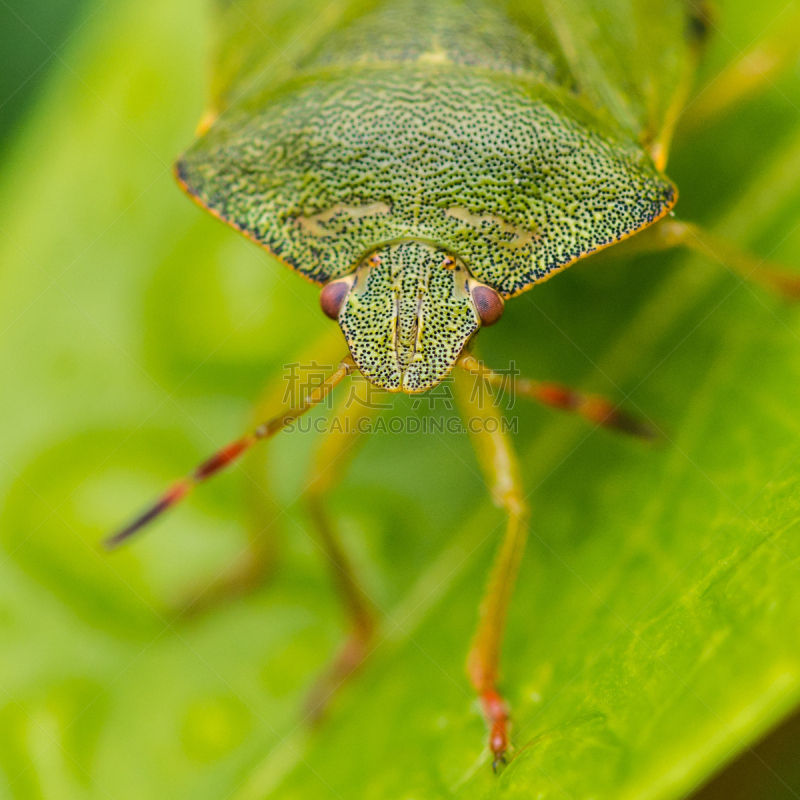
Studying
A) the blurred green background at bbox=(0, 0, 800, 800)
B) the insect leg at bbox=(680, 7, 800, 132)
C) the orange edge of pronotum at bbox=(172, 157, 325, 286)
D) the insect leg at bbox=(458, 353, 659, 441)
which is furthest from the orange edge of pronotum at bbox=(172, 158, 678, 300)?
the insect leg at bbox=(680, 7, 800, 132)

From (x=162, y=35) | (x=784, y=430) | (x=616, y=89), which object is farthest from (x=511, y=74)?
(x=162, y=35)

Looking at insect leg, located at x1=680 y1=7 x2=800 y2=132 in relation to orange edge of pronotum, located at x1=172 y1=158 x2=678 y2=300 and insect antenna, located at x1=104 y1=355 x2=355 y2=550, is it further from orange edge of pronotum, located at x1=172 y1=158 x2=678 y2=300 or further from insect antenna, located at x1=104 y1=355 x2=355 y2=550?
insect antenna, located at x1=104 y1=355 x2=355 y2=550

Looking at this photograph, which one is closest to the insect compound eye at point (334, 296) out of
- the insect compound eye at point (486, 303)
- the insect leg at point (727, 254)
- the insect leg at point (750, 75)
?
the insect compound eye at point (486, 303)

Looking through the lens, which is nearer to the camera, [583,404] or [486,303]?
[486,303]

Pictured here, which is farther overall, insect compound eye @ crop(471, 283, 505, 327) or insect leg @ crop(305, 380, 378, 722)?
insect leg @ crop(305, 380, 378, 722)

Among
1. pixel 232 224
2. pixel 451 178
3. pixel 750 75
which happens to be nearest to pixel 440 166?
pixel 451 178

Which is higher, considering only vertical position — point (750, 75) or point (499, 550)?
point (750, 75)

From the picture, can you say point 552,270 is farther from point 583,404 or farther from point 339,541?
point 339,541

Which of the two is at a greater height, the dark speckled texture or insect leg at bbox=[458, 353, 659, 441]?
the dark speckled texture

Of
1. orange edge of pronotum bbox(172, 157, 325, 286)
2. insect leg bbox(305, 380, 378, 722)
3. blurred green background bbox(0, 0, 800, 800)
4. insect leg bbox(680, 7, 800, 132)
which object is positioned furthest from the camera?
insect leg bbox(680, 7, 800, 132)
